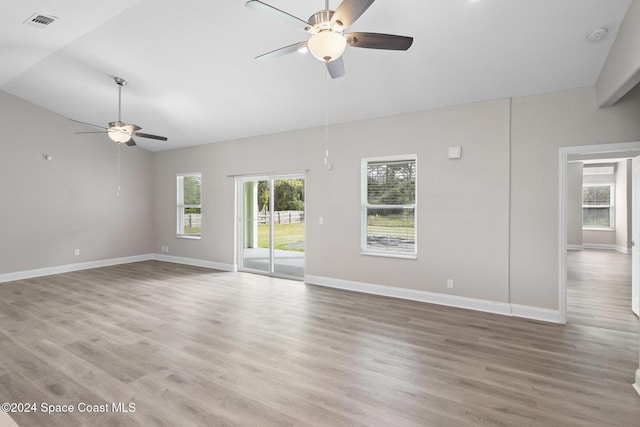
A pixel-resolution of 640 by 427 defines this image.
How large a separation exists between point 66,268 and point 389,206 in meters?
6.63

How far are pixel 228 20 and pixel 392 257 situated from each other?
12.3 ft

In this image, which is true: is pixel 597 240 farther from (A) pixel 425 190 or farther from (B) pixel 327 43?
(B) pixel 327 43

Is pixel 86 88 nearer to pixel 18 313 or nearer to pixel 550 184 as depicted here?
pixel 18 313

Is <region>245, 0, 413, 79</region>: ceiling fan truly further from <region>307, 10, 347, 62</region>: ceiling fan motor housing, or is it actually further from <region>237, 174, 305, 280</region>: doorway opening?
<region>237, 174, 305, 280</region>: doorway opening

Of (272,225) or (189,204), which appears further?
(189,204)

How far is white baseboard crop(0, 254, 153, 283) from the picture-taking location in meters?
5.62

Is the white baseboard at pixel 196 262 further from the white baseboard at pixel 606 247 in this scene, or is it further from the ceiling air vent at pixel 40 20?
the white baseboard at pixel 606 247

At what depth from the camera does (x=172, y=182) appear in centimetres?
752

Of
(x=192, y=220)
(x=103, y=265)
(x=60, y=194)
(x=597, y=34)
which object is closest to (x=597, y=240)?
(x=597, y=34)

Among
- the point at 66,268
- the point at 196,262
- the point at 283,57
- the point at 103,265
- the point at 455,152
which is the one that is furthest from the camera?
the point at 196,262

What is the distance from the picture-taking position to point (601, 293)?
482 cm

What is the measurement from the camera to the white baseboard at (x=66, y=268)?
5.62m

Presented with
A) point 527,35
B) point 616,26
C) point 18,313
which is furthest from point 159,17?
point 616,26

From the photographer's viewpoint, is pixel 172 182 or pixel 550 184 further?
pixel 172 182
